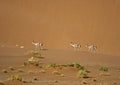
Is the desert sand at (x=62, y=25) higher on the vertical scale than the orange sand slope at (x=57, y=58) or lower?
higher

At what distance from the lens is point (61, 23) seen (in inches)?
2554

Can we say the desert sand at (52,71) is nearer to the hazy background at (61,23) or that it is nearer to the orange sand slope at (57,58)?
the orange sand slope at (57,58)

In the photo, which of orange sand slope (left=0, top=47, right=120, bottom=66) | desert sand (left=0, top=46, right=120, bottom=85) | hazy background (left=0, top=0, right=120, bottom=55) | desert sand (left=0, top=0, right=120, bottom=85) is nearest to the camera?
desert sand (left=0, top=46, right=120, bottom=85)

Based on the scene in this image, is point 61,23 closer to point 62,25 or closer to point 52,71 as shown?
point 62,25

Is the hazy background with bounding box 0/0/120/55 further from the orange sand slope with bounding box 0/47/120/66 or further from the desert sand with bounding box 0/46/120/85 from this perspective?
the desert sand with bounding box 0/46/120/85

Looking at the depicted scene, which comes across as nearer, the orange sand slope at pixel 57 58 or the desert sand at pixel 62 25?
the orange sand slope at pixel 57 58

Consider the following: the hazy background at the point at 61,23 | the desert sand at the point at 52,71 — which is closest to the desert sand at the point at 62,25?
the hazy background at the point at 61,23

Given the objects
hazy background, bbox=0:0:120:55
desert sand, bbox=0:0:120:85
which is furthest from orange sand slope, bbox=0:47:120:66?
hazy background, bbox=0:0:120:55

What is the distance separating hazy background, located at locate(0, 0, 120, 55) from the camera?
59719 millimetres

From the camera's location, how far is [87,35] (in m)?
62.3

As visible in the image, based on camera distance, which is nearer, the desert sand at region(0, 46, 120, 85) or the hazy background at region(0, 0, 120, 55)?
the desert sand at region(0, 46, 120, 85)

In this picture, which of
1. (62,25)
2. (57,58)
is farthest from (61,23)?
(57,58)

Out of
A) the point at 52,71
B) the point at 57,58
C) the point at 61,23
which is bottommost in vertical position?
the point at 52,71

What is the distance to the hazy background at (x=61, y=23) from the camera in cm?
5972
